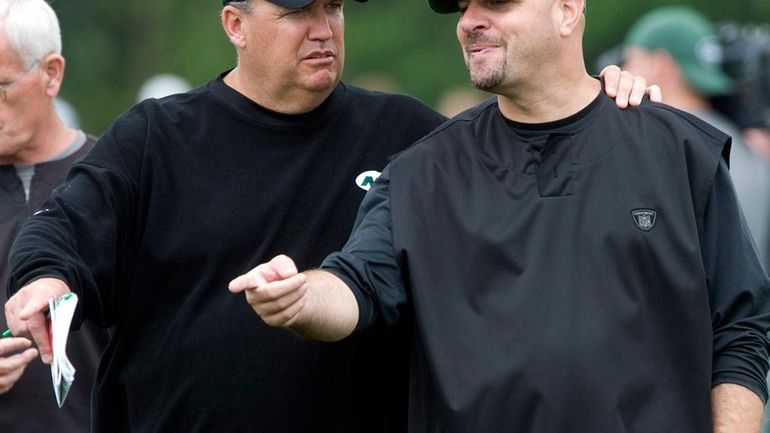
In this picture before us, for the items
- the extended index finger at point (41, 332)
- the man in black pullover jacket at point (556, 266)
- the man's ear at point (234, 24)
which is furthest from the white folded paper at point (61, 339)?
the man's ear at point (234, 24)

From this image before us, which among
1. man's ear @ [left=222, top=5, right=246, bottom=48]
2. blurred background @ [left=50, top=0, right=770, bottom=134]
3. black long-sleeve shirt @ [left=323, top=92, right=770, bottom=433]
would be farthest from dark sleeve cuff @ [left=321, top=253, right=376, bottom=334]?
blurred background @ [left=50, top=0, right=770, bottom=134]

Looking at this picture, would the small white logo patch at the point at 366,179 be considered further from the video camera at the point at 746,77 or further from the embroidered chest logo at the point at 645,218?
the video camera at the point at 746,77

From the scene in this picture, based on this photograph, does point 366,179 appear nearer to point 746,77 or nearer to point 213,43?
point 746,77

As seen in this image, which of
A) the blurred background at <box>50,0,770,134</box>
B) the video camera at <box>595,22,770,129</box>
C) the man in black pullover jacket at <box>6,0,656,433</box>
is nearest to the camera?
the man in black pullover jacket at <box>6,0,656,433</box>

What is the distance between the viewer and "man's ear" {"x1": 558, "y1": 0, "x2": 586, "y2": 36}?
503cm

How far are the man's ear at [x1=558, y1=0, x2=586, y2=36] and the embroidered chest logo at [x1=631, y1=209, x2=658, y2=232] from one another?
1.92 ft

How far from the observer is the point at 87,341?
19.5 feet

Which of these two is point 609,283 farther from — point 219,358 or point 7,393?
point 7,393

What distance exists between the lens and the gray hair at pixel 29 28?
19.9 feet

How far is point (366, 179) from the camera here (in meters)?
5.48

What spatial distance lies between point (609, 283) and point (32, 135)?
7.71 ft

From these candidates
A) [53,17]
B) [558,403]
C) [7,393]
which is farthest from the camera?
[53,17]

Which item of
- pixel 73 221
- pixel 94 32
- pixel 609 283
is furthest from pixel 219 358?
pixel 94 32

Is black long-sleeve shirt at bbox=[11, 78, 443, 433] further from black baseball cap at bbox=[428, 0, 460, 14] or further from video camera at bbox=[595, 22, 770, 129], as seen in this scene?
video camera at bbox=[595, 22, 770, 129]
